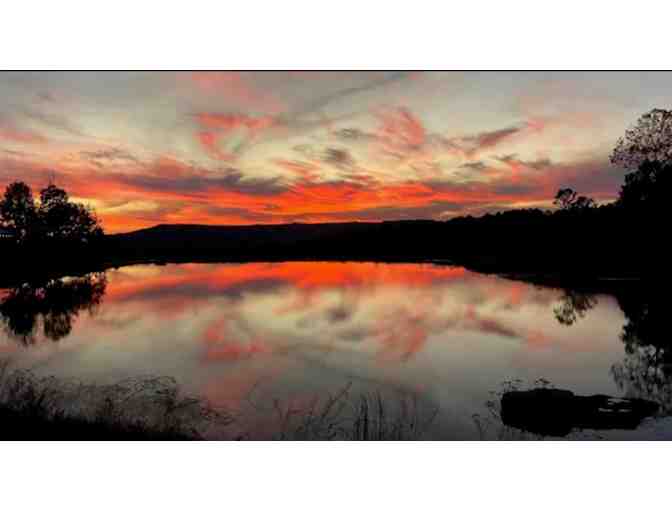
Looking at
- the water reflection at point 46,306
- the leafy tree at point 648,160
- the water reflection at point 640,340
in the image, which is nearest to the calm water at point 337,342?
the water reflection at point 46,306

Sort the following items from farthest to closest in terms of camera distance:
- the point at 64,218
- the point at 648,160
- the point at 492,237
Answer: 1. the point at 64,218
2. the point at 492,237
3. the point at 648,160

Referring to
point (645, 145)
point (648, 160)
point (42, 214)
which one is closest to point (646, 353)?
point (645, 145)

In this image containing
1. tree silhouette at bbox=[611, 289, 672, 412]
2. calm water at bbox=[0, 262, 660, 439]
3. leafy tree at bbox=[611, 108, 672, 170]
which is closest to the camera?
tree silhouette at bbox=[611, 289, 672, 412]

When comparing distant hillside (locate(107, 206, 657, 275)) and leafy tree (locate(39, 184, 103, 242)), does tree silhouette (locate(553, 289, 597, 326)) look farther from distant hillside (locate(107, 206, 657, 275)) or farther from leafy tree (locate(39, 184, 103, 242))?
leafy tree (locate(39, 184, 103, 242))

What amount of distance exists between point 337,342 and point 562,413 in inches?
459

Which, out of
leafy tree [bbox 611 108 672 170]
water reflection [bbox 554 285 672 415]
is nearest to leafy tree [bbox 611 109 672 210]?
leafy tree [bbox 611 108 672 170]

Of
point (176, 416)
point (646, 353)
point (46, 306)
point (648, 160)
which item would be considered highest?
point (648, 160)

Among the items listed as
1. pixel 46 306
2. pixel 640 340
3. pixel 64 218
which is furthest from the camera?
pixel 64 218

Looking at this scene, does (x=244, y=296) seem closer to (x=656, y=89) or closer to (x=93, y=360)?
(x=93, y=360)

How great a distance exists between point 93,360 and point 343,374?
26.7ft

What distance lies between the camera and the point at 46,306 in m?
29.5

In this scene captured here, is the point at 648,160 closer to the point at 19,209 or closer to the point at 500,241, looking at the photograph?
the point at 500,241

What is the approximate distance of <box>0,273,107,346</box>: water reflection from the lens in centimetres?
2195

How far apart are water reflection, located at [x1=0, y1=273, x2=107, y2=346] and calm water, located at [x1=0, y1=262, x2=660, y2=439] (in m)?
0.12
